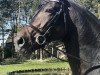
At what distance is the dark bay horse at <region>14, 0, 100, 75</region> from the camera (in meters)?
4.68

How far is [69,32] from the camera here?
475 centimetres

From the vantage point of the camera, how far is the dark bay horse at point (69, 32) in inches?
184

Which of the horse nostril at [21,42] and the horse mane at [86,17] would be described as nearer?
the horse nostril at [21,42]

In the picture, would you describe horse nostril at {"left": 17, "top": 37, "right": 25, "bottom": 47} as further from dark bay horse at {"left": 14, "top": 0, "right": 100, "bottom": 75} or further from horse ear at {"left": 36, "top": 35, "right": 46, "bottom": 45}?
horse ear at {"left": 36, "top": 35, "right": 46, "bottom": 45}

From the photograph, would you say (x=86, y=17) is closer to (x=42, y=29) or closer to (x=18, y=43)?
(x=42, y=29)

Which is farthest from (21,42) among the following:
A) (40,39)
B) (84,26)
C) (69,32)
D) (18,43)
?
(84,26)

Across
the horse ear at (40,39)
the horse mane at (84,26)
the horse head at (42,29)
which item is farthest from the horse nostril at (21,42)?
the horse mane at (84,26)

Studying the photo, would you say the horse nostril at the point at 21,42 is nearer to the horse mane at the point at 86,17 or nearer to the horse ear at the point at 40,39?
the horse ear at the point at 40,39

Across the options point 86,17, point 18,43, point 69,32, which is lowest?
point 18,43

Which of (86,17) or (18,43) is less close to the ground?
(86,17)

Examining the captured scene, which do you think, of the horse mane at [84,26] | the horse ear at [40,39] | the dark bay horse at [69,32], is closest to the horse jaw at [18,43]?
the dark bay horse at [69,32]

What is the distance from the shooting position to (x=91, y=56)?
4.73 metres

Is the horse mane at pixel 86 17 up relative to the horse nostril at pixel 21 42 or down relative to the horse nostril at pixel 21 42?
up

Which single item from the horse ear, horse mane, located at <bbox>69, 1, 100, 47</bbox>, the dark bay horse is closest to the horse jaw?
the dark bay horse
